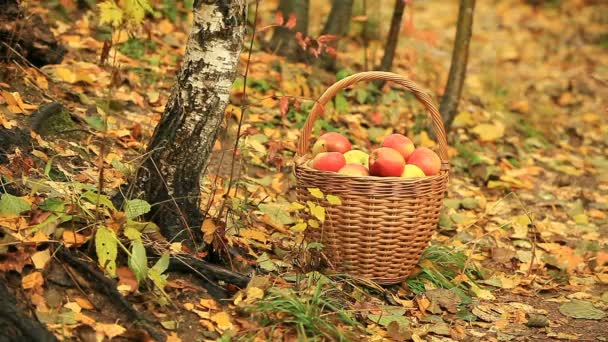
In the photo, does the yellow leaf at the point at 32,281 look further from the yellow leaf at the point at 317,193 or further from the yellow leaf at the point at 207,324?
the yellow leaf at the point at 317,193

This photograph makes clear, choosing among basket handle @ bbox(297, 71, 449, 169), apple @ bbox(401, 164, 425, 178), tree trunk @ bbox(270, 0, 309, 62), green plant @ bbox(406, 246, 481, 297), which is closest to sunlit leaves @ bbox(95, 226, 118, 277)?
basket handle @ bbox(297, 71, 449, 169)

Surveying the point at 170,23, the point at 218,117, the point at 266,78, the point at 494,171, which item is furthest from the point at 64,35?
the point at 494,171

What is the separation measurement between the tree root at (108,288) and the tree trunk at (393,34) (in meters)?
3.31

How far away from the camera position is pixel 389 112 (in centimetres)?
557

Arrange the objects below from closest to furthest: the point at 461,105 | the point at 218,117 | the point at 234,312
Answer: the point at 234,312, the point at 218,117, the point at 461,105

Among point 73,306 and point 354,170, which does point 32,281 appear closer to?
point 73,306

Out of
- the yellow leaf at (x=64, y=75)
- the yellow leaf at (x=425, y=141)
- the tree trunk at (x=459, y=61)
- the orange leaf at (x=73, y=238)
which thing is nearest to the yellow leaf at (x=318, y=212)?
the orange leaf at (x=73, y=238)

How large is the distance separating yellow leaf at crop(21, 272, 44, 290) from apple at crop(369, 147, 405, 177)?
1358mm

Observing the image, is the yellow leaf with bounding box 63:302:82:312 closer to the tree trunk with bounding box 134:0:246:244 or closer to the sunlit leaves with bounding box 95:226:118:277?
the sunlit leaves with bounding box 95:226:118:277

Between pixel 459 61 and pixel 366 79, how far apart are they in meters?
2.16

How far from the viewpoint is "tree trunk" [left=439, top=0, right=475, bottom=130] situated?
17.3 ft

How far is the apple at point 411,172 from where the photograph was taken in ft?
11.2

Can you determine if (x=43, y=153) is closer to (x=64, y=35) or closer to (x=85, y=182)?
(x=85, y=182)

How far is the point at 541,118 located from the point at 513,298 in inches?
119
